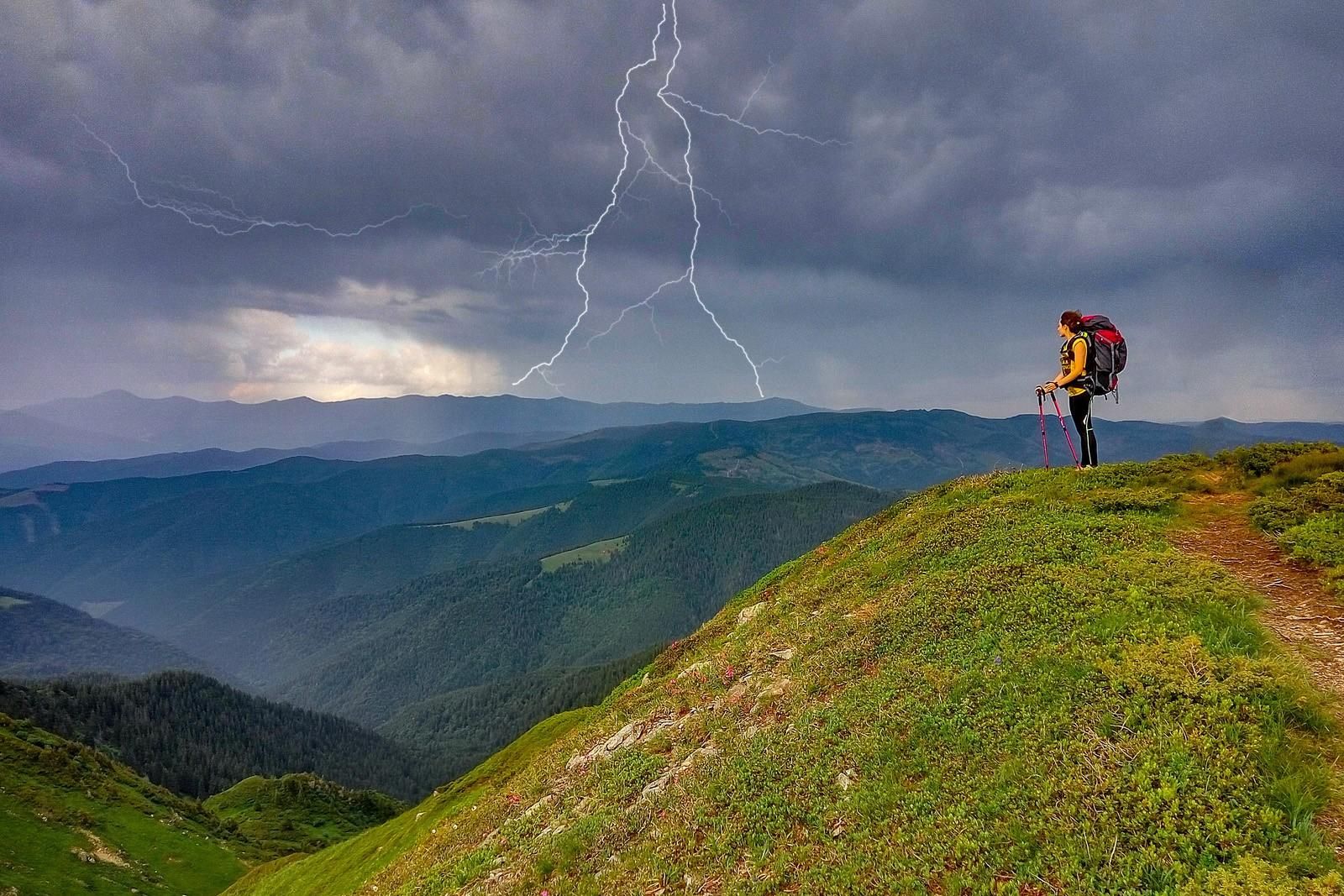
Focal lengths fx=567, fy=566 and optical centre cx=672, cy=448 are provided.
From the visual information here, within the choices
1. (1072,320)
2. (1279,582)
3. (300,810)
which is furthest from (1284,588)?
(300,810)

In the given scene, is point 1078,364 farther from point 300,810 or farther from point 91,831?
point 300,810

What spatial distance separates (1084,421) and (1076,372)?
2078 mm

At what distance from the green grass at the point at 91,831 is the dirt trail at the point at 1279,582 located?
87.4 metres

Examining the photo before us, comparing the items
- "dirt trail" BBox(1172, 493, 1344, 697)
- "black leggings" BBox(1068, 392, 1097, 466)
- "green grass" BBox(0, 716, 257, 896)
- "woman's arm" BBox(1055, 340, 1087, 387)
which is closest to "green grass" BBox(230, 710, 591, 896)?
"green grass" BBox(0, 716, 257, 896)

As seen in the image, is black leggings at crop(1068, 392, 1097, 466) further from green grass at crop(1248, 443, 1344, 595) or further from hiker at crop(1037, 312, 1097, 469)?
green grass at crop(1248, 443, 1344, 595)

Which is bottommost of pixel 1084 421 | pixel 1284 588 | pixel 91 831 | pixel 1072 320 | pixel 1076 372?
pixel 91 831

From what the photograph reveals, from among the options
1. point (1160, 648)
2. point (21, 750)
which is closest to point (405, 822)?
point (1160, 648)

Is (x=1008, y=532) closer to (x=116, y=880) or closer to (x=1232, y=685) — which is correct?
(x=1232, y=685)

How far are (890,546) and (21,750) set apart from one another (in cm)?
13996

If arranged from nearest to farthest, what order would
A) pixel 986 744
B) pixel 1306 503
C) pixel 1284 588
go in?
pixel 986 744 → pixel 1284 588 → pixel 1306 503

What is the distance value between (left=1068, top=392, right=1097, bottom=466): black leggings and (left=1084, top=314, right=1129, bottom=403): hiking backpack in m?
0.44

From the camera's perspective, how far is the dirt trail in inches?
378

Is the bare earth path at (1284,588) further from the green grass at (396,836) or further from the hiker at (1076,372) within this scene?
the green grass at (396,836)

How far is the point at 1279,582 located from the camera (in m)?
11.9
